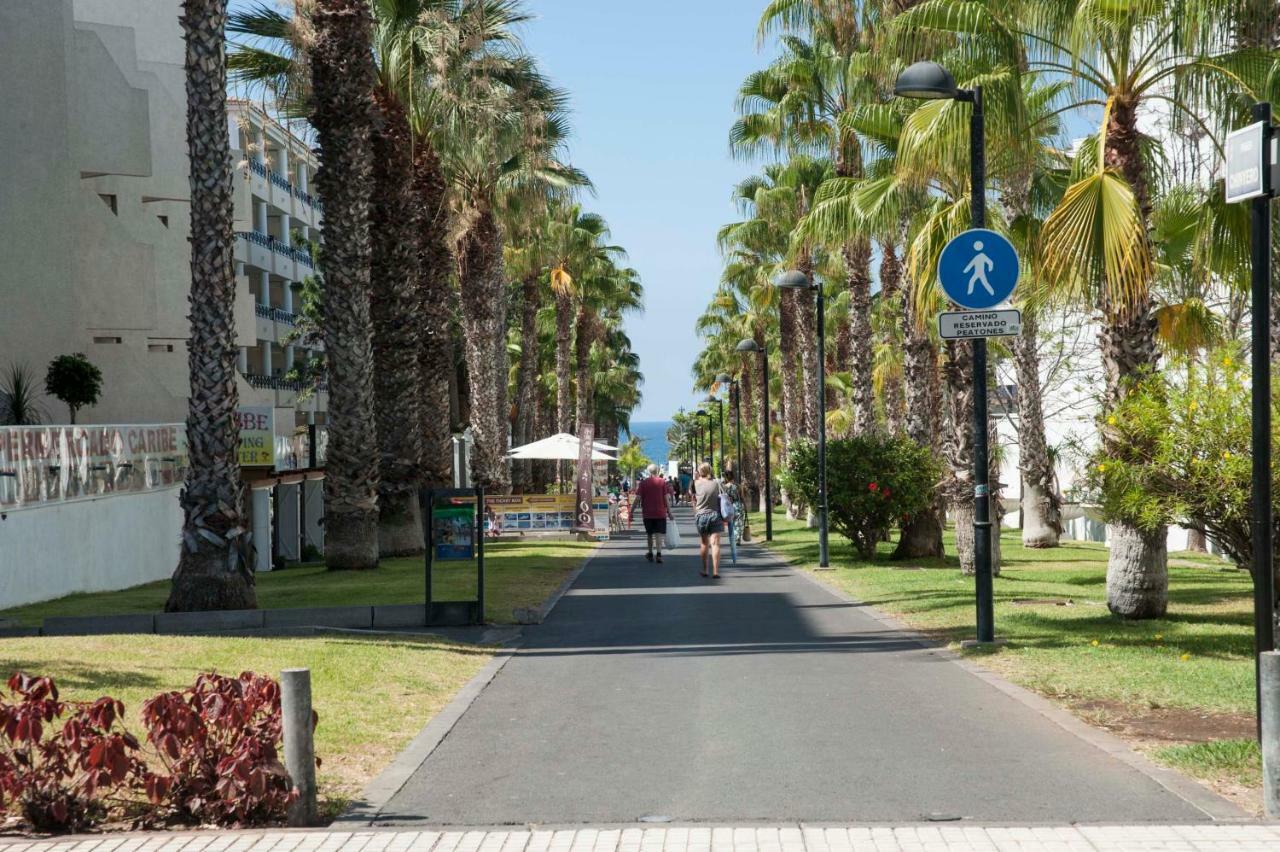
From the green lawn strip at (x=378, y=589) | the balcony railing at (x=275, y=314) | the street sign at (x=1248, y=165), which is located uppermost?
the balcony railing at (x=275, y=314)

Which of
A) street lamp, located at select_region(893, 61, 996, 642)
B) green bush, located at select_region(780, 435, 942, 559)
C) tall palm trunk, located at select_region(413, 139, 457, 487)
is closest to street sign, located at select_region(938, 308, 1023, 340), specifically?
street lamp, located at select_region(893, 61, 996, 642)

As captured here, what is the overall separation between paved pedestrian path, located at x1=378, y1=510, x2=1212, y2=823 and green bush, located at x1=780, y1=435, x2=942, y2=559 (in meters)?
12.5

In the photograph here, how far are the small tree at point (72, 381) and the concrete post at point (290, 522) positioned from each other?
22.2 ft

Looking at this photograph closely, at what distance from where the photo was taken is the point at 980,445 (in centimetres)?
1312

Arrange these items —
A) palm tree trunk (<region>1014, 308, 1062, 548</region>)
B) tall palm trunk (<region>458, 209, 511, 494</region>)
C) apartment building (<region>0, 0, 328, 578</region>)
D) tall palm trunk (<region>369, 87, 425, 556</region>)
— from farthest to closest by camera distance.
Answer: tall palm trunk (<region>458, 209, 511, 494</region>), apartment building (<region>0, 0, 328, 578</region>), palm tree trunk (<region>1014, 308, 1062, 548</region>), tall palm trunk (<region>369, 87, 425, 556</region>)

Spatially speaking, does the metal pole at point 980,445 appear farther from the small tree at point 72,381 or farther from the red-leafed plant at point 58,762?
the small tree at point 72,381

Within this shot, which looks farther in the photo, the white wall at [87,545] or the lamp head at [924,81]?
the white wall at [87,545]

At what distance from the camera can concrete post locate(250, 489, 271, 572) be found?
102ft

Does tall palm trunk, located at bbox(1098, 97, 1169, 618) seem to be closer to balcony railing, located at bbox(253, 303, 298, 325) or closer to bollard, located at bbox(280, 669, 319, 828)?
bollard, located at bbox(280, 669, 319, 828)

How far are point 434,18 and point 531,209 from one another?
11.9 m

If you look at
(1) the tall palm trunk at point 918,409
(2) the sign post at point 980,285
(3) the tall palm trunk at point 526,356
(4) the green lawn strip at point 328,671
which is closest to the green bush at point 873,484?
(1) the tall palm trunk at point 918,409

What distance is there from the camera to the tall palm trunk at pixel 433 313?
96.7 feet

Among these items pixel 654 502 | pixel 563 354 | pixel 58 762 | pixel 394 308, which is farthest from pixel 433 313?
pixel 563 354

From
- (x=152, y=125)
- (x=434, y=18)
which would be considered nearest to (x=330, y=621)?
(x=434, y=18)
